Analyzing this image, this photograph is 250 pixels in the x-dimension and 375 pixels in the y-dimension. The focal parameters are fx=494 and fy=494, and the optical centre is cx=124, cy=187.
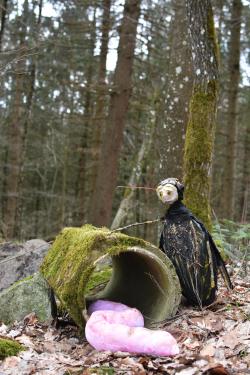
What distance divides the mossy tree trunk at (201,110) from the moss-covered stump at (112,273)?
5.10ft

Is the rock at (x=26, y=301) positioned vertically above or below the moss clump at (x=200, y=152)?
below

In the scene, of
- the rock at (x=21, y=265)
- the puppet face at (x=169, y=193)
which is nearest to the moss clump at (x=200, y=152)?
the puppet face at (x=169, y=193)

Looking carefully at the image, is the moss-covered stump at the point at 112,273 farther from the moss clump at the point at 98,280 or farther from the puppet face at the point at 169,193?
the puppet face at the point at 169,193

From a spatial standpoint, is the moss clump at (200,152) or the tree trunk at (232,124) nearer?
the moss clump at (200,152)

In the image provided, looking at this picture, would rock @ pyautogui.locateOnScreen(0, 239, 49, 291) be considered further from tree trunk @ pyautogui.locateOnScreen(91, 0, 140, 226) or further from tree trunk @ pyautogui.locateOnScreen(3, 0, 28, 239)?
tree trunk @ pyautogui.locateOnScreen(3, 0, 28, 239)

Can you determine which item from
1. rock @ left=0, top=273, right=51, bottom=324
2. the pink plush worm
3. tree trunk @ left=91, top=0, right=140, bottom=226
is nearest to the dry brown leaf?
the pink plush worm

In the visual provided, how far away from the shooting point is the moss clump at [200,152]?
22.3 feet

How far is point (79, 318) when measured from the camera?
14.5ft

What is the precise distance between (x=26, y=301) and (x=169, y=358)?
204 centimetres

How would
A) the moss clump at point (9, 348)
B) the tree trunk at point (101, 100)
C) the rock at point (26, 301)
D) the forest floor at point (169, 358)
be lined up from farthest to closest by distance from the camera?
the tree trunk at point (101, 100) → the rock at point (26, 301) → the moss clump at point (9, 348) → the forest floor at point (169, 358)

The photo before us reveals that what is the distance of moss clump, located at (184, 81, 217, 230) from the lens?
22.3ft

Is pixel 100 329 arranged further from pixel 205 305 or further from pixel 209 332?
pixel 205 305

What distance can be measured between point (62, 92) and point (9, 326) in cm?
1403

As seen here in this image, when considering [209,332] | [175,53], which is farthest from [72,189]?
[209,332]
